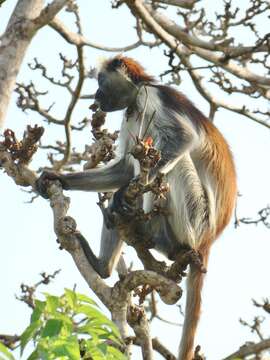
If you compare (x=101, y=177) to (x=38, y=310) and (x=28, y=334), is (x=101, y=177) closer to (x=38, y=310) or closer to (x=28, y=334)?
(x=38, y=310)

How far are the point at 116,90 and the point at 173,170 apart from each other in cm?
112

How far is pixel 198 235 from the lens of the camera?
6.96m

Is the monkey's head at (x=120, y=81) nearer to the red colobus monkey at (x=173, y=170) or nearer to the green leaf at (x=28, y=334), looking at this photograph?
the red colobus monkey at (x=173, y=170)

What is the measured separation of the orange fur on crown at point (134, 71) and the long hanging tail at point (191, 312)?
2.28 m

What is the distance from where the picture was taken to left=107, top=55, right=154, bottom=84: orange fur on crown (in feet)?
26.0

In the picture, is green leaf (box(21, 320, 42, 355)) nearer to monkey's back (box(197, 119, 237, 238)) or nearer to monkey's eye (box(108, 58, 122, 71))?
monkey's back (box(197, 119, 237, 238))

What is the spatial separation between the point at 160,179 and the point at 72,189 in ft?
8.23

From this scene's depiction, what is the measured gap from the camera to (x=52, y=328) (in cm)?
264

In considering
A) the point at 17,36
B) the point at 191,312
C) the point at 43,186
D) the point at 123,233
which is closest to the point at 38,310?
the point at 123,233

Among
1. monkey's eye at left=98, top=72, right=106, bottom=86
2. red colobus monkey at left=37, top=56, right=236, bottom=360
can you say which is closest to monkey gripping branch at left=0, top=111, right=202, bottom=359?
red colobus monkey at left=37, top=56, right=236, bottom=360

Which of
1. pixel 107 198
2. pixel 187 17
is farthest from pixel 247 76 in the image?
pixel 107 198

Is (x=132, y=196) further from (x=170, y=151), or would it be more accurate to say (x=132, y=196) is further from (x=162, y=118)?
(x=162, y=118)

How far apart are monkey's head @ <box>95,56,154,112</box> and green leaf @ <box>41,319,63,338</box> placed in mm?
5069

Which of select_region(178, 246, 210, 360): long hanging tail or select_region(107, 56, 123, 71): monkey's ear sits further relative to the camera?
select_region(107, 56, 123, 71): monkey's ear
